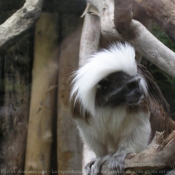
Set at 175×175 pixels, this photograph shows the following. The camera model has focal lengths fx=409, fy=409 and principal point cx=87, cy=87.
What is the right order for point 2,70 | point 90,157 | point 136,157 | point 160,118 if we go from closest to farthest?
1. point 136,157
2. point 160,118
3. point 90,157
4. point 2,70

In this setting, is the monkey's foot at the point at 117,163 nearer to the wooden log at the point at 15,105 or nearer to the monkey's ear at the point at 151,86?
the monkey's ear at the point at 151,86

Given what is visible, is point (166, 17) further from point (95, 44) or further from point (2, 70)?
point (2, 70)

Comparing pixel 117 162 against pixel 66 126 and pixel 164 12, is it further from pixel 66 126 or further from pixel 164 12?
pixel 66 126

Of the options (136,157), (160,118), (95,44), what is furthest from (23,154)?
(136,157)

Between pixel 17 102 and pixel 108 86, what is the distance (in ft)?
3.75

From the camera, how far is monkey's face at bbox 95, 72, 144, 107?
2.39m

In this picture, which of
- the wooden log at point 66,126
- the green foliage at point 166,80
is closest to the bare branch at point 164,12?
the green foliage at point 166,80

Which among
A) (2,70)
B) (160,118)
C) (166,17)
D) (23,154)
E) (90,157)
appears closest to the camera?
(166,17)

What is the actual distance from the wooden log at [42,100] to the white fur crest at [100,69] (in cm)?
102

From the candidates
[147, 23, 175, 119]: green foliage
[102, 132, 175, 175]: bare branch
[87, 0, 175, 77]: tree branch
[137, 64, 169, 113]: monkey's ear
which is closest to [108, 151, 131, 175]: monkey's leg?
[102, 132, 175, 175]: bare branch

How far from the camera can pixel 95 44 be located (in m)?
→ 3.21

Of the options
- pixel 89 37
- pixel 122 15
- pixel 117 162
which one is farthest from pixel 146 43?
pixel 89 37

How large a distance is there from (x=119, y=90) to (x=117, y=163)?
16.9 inches

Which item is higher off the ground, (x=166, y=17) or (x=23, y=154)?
(x=166, y=17)
